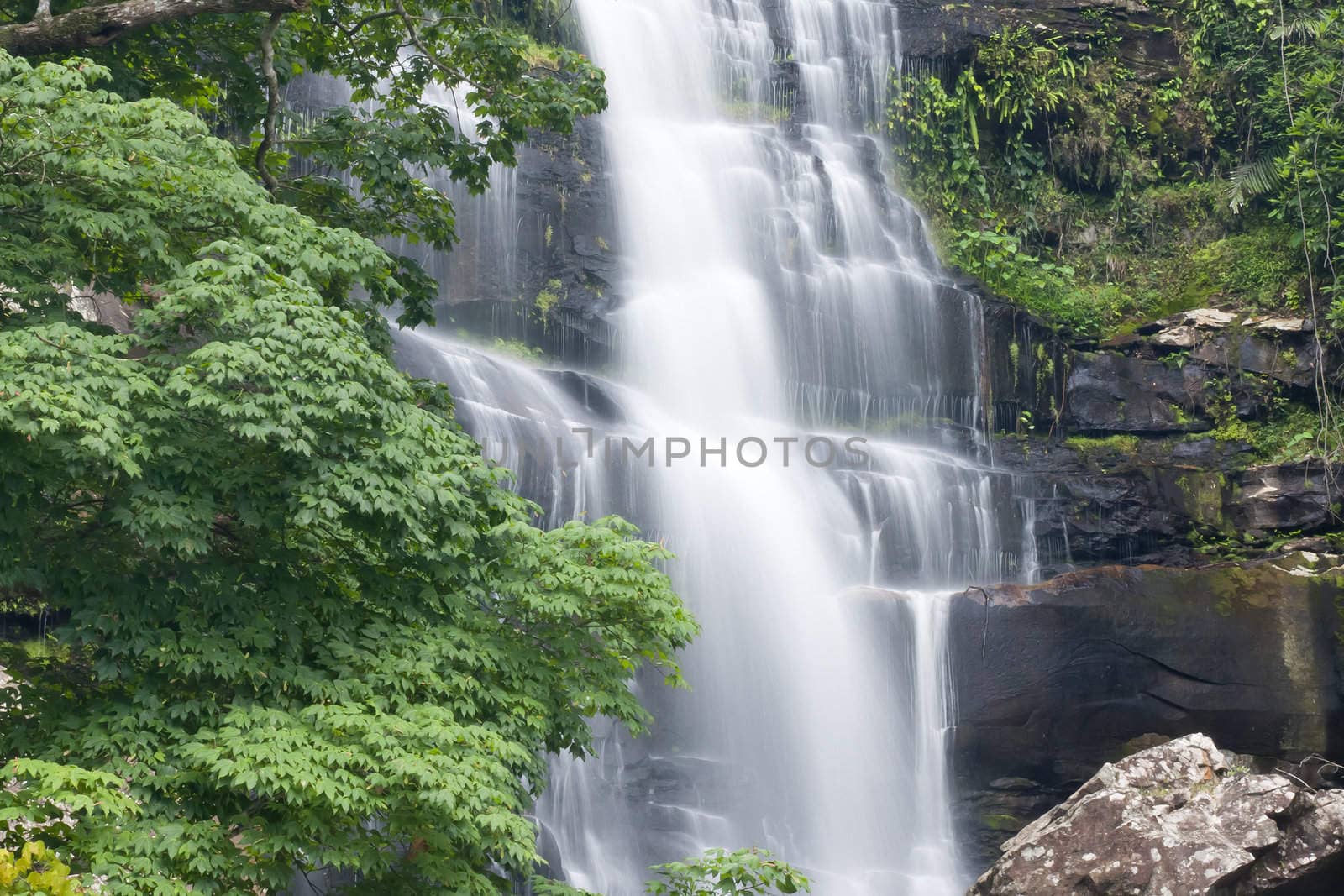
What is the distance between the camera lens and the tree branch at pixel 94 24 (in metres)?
8.57

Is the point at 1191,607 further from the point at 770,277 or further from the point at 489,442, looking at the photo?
the point at 489,442

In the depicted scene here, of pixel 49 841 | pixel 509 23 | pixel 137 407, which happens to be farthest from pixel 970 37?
pixel 49 841

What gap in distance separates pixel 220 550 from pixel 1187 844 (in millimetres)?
8667

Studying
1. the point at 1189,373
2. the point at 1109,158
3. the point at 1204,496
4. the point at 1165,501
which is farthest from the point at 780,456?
the point at 1109,158

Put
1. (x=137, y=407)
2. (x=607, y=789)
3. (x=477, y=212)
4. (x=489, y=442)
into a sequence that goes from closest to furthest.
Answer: (x=137, y=407) → (x=607, y=789) → (x=489, y=442) → (x=477, y=212)

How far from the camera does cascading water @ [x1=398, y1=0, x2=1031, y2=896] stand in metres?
14.7

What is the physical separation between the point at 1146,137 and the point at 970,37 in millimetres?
3764

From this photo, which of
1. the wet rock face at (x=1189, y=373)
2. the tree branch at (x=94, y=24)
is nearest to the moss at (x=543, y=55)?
the wet rock face at (x=1189, y=373)

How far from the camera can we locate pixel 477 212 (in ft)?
59.8

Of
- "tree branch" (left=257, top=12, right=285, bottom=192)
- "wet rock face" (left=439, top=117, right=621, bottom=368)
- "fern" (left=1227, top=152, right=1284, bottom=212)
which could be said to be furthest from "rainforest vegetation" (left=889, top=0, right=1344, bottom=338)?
"tree branch" (left=257, top=12, right=285, bottom=192)

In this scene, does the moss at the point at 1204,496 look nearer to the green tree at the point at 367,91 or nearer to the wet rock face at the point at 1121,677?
the wet rock face at the point at 1121,677

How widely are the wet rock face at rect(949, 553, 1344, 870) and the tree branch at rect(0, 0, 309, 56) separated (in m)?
11.3

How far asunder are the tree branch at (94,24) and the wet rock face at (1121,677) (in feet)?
37.0

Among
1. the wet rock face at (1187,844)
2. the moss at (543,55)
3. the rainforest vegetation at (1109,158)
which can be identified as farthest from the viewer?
the moss at (543,55)
